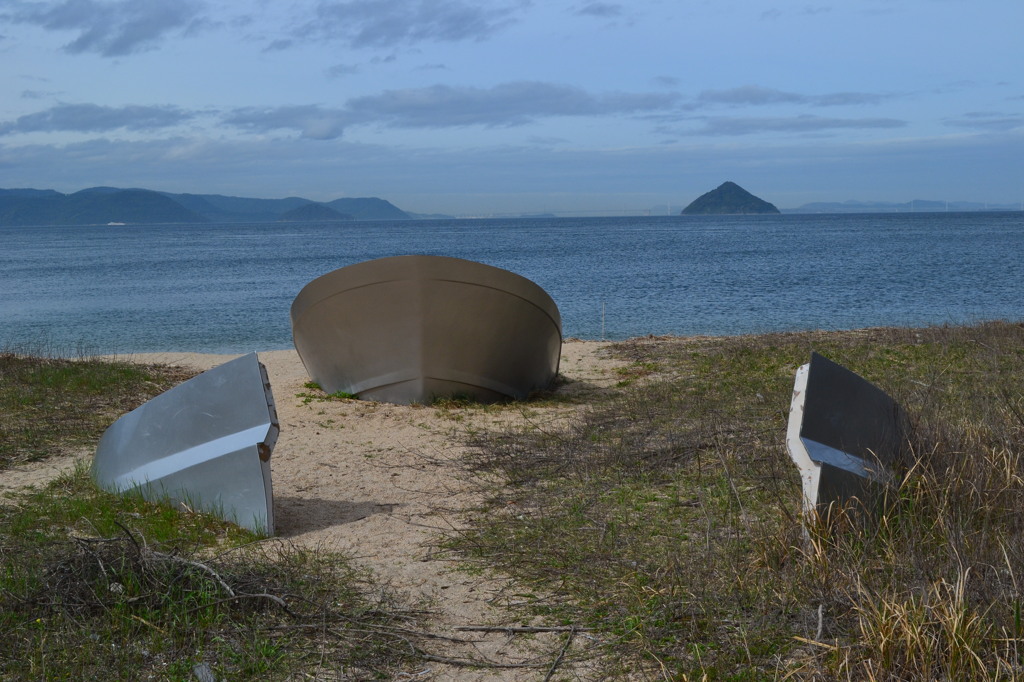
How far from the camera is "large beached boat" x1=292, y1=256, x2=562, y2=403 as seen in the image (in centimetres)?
947

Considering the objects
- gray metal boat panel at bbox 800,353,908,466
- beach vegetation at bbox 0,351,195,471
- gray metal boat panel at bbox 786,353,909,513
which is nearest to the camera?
gray metal boat panel at bbox 786,353,909,513

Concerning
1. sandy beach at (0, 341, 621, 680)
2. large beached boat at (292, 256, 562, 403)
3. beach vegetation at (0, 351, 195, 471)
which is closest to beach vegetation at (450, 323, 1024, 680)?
sandy beach at (0, 341, 621, 680)

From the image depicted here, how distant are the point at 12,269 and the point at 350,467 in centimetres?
5207

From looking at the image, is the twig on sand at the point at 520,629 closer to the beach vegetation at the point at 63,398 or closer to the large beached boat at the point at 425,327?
the beach vegetation at the point at 63,398

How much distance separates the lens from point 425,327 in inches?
378

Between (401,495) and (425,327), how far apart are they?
10.6ft

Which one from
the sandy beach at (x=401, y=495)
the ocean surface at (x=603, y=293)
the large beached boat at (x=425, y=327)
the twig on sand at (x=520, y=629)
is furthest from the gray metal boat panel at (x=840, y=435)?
the ocean surface at (x=603, y=293)

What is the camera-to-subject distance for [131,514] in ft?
19.1

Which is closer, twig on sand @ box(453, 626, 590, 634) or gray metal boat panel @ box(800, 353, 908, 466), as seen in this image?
twig on sand @ box(453, 626, 590, 634)

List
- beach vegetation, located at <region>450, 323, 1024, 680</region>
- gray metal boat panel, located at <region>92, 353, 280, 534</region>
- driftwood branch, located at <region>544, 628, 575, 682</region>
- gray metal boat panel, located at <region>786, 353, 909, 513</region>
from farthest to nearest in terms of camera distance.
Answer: gray metal boat panel, located at <region>92, 353, 280, 534</region>, gray metal boat panel, located at <region>786, 353, 909, 513</region>, driftwood branch, located at <region>544, 628, 575, 682</region>, beach vegetation, located at <region>450, 323, 1024, 680</region>

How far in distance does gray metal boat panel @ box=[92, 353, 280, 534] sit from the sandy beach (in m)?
0.37

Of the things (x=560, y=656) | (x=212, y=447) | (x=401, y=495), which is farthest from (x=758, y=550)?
(x=212, y=447)

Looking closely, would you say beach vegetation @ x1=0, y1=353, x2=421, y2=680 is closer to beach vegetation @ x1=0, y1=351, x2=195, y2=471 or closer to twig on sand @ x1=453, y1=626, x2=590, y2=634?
twig on sand @ x1=453, y1=626, x2=590, y2=634

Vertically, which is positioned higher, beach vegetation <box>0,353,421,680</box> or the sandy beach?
beach vegetation <box>0,353,421,680</box>
